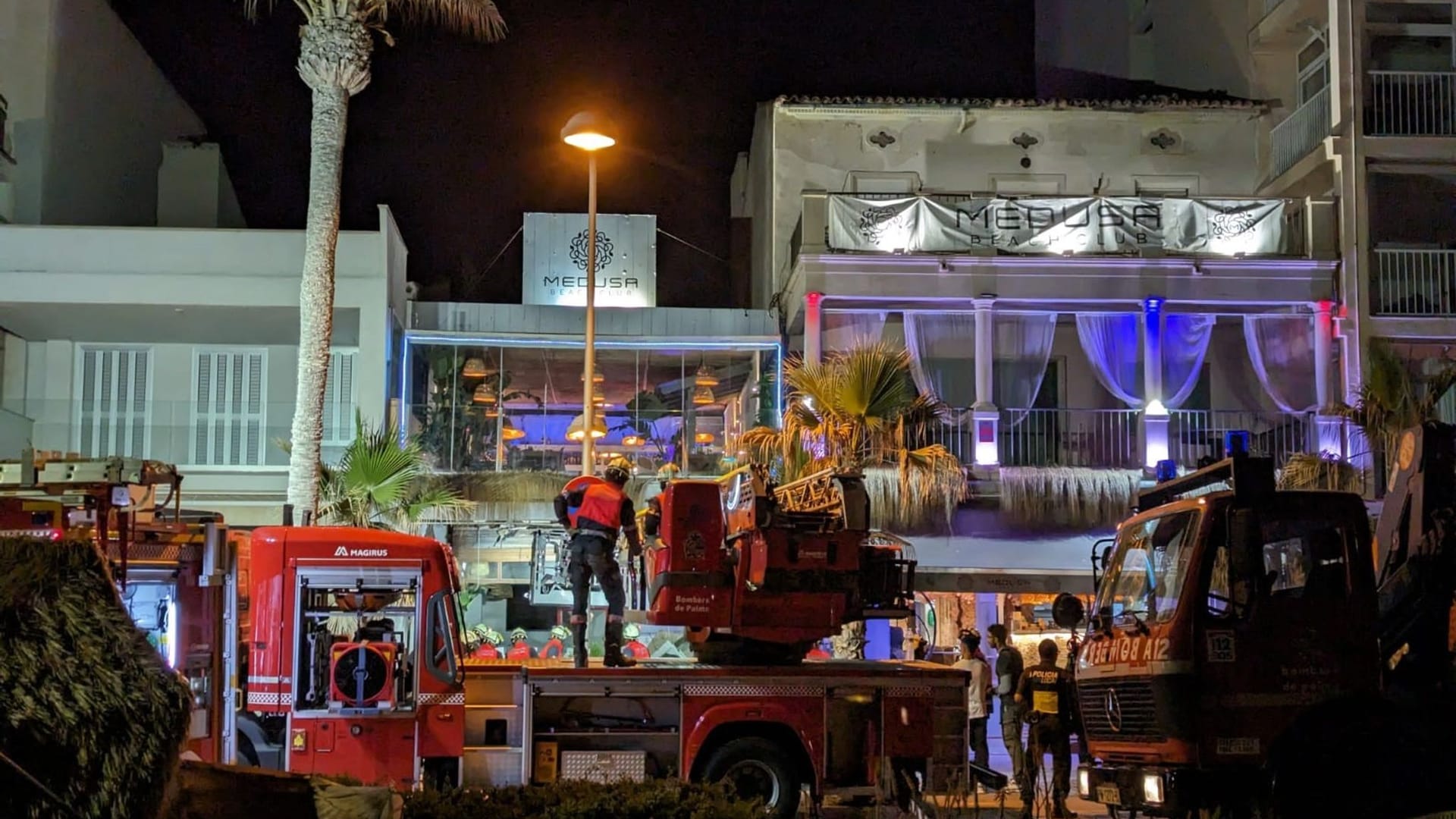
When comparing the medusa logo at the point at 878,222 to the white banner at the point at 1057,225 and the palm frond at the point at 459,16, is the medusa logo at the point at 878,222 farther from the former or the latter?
the palm frond at the point at 459,16

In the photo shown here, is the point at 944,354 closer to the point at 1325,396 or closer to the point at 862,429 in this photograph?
the point at 862,429

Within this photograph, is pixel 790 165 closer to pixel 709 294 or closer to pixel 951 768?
pixel 709 294

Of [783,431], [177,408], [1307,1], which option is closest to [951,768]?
[783,431]

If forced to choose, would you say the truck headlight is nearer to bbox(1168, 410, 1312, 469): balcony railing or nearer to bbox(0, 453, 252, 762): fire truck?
bbox(0, 453, 252, 762): fire truck

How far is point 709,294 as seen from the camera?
35.4 m

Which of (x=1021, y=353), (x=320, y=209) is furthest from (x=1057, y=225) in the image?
(x=320, y=209)

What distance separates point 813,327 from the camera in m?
23.6

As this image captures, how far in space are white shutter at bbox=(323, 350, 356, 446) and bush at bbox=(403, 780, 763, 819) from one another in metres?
18.6

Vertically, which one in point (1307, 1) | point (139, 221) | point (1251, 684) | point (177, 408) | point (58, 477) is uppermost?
point (1307, 1)

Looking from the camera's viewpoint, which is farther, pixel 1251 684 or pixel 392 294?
pixel 392 294

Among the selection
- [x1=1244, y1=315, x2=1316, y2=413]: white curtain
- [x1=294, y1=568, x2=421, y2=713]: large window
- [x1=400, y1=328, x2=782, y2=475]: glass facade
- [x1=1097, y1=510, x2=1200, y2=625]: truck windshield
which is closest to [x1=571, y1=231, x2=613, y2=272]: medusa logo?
[x1=400, y1=328, x2=782, y2=475]: glass facade

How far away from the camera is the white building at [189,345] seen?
77.5 ft

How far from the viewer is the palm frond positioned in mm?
19328

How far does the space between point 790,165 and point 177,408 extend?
11.3 meters
